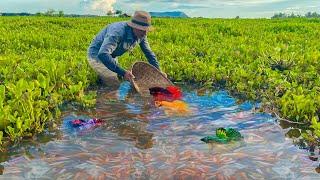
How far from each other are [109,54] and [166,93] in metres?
1.37

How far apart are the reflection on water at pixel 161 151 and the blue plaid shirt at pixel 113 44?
3.62 feet

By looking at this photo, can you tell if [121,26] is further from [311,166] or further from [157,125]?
[311,166]

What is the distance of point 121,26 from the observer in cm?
953

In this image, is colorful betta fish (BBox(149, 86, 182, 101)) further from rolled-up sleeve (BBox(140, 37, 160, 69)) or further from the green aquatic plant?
the green aquatic plant

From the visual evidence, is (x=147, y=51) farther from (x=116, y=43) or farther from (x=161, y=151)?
(x=161, y=151)

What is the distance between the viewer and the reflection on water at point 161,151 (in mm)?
5617

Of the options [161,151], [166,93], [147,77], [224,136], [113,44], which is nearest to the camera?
[161,151]

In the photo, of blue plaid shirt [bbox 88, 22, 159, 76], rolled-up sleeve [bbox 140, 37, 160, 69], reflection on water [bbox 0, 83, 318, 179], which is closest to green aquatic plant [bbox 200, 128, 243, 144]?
reflection on water [bbox 0, 83, 318, 179]

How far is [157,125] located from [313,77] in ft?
13.3

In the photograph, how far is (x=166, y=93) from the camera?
9.67 meters

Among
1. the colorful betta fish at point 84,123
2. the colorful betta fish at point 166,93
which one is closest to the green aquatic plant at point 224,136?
the colorful betta fish at point 84,123

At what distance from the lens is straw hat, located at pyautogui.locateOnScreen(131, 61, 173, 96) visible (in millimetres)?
9992

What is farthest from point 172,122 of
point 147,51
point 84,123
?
point 147,51

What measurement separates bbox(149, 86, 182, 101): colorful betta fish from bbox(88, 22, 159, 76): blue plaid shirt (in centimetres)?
81
